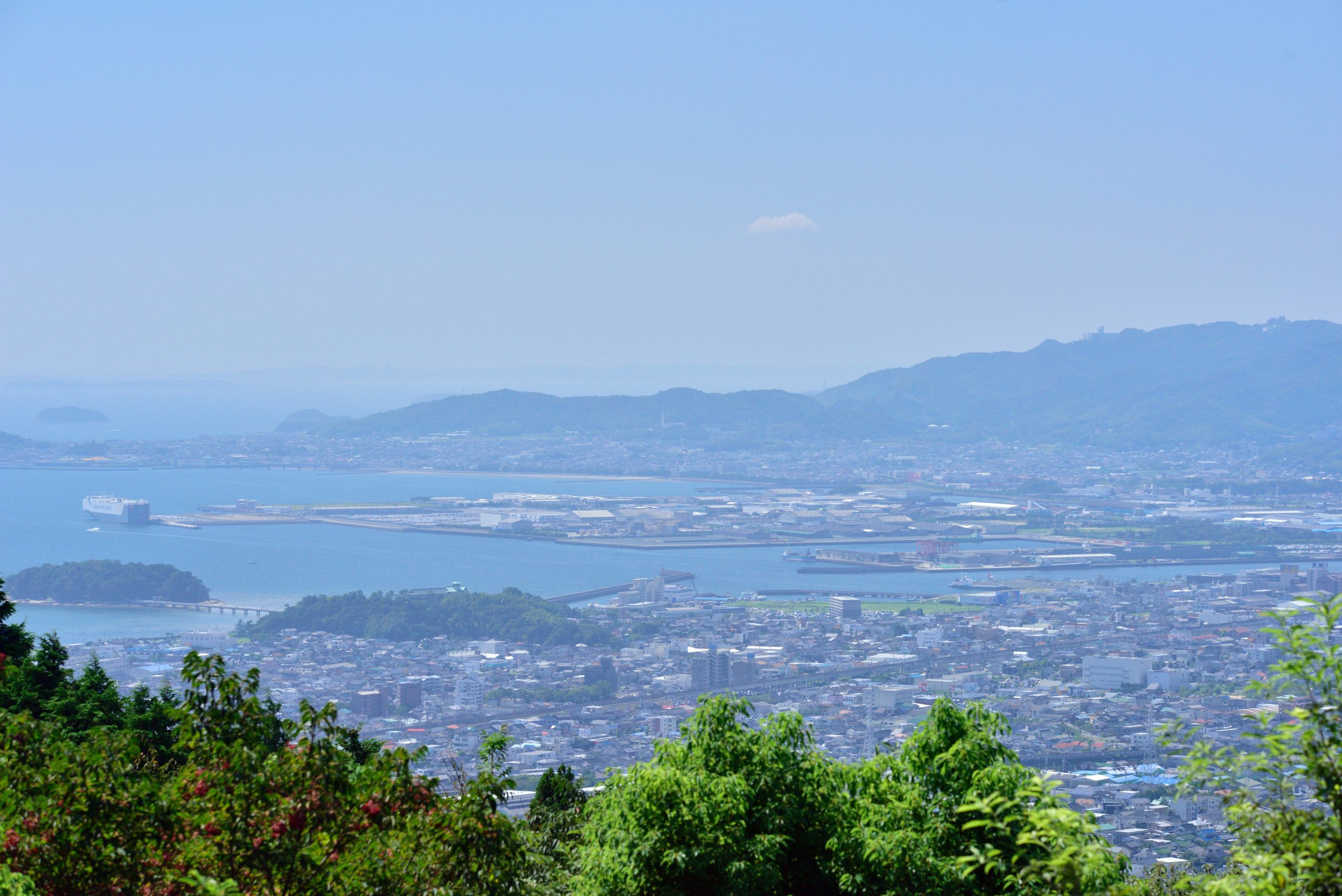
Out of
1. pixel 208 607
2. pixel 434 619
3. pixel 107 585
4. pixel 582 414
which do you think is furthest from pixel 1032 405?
pixel 107 585

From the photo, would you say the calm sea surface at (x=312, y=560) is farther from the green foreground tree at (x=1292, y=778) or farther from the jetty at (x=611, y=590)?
the green foreground tree at (x=1292, y=778)

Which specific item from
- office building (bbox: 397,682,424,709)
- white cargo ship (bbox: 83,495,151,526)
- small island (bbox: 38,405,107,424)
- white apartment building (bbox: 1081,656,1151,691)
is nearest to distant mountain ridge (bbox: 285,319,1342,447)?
small island (bbox: 38,405,107,424)

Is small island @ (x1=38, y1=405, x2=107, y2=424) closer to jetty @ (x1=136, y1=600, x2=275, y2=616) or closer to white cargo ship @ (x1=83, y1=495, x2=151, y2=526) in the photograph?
white cargo ship @ (x1=83, y1=495, x2=151, y2=526)

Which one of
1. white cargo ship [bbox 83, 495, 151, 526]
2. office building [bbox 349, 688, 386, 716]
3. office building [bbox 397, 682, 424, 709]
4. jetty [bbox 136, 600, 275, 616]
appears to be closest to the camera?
office building [bbox 349, 688, 386, 716]

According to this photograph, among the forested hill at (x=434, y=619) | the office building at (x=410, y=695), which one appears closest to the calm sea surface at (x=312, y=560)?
the forested hill at (x=434, y=619)

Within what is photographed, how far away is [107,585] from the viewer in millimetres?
30594

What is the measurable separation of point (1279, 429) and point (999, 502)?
28942mm

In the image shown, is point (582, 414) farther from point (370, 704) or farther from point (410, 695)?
point (370, 704)

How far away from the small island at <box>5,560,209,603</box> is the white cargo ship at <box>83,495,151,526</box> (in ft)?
40.2

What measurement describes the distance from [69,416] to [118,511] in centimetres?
5743

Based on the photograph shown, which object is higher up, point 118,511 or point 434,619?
point 118,511

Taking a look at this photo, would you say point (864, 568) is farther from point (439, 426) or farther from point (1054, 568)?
point (439, 426)

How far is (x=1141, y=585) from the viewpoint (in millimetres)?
32844

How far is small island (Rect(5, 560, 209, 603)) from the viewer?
30.4 metres
